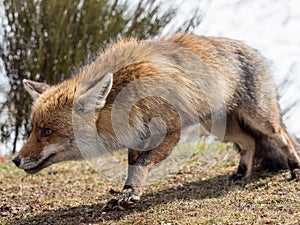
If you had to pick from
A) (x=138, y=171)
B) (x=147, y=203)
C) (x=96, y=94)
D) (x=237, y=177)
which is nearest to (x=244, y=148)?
(x=237, y=177)

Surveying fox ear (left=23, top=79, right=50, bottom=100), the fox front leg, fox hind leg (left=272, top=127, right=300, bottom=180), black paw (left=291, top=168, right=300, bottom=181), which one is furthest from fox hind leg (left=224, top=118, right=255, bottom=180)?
fox ear (left=23, top=79, right=50, bottom=100)

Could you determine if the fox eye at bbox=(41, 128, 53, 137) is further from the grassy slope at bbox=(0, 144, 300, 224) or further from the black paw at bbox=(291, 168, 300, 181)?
the black paw at bbox=(291, 168, 300, 181)

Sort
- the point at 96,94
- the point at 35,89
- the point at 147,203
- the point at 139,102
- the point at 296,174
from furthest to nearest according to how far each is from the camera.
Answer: the point at 296,174
the point at 35,89
the point at 147,203
the point at 139,102
the point at 96,94

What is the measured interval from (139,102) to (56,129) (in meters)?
0.85

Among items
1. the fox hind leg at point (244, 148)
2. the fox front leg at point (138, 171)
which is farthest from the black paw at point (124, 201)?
the fox hind leg at point (244, 148)

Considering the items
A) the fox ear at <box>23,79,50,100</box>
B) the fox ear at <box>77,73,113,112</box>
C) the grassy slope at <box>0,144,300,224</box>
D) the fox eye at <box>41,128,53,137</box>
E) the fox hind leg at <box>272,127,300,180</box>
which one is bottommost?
the grassy slope at <box>0,144,300,224</box>

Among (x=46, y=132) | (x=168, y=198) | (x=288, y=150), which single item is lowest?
(x=168, y=198)

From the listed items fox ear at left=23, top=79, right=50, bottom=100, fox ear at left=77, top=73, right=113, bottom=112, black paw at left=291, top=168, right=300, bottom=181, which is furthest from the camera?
black paw at left=291, top=168, right=300, bottom=181

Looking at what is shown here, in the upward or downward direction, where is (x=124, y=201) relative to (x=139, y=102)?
downward

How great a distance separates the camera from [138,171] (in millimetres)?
5109

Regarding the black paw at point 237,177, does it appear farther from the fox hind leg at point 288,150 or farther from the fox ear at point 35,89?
the fox ear at point 35,89

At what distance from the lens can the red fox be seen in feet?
16.6

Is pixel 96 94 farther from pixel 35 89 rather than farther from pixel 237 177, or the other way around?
pixel 237 177

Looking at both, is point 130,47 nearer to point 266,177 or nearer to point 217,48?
point 217,48
